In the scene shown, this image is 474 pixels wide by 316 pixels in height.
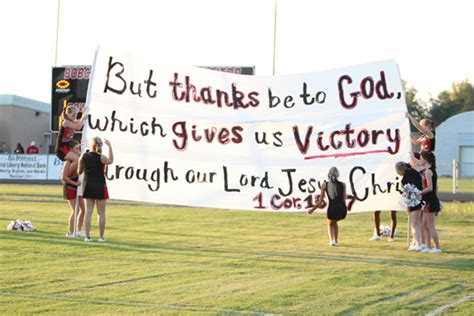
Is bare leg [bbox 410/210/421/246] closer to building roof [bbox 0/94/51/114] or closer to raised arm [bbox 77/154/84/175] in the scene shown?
raised arm [bbox 77/154/84/175]

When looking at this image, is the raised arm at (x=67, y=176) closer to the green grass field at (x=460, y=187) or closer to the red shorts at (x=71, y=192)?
the red shorts at (x=71, y=192)

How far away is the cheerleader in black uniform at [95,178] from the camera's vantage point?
1666 cm

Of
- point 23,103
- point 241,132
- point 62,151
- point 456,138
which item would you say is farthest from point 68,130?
point 456,138

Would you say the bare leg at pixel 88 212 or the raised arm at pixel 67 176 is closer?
the bare leg at pixel 88 212

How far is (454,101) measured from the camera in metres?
125

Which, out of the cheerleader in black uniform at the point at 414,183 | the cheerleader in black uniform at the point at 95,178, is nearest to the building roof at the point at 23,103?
the cheerleader in black uniform at the point at 95,178

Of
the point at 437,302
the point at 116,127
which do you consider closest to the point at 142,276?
the point at 437,302

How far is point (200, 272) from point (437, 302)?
3468mm

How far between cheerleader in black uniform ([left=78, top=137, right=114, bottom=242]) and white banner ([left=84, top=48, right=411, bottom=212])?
0.84 m

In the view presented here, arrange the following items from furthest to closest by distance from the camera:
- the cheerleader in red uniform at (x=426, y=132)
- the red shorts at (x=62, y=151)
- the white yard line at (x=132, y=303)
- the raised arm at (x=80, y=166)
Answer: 1. the red shorts at (x=62, y=151)
2. the cheerleader in red uniform at (x=426, y=132)
3. the raised arm at (x=80, y=166)
4. the white yard line at (x=132, y=303)

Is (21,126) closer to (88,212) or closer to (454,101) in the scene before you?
(88,212)

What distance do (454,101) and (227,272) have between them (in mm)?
115793

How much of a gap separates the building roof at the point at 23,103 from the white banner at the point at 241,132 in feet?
164

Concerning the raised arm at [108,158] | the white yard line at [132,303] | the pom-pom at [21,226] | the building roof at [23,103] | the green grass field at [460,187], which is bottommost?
the white yard line at [132,303]
